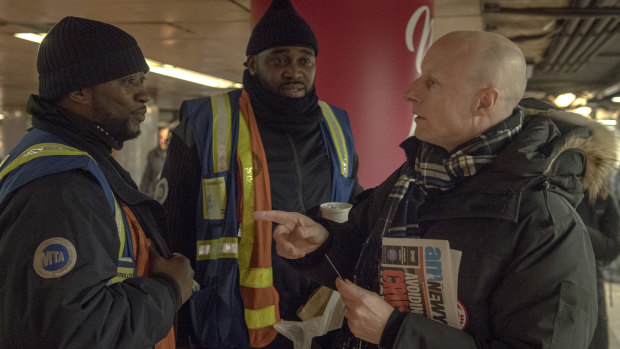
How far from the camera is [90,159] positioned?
4.38 feet

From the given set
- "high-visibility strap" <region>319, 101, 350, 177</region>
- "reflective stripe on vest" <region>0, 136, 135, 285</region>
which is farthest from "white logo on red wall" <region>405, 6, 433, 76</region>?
"reflective stripe on vest" <region>0, 136, 135, 285</region>

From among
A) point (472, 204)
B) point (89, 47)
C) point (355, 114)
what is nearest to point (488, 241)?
point (472, 204)

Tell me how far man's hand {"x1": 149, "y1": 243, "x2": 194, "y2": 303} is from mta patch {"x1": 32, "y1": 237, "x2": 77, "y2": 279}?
35cm

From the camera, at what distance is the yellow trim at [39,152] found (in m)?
1.29

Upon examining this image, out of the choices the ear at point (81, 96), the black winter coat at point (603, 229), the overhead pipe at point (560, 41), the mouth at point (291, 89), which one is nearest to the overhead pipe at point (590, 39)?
the overhead pipe at point (560, 41)

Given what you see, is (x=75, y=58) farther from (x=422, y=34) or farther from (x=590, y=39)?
(x=590, y=39)

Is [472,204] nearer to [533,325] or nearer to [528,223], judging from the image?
[528,223]

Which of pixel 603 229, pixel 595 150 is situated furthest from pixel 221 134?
pixel 603 229

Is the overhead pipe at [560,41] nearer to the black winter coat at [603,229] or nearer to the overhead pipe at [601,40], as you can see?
the overhead pipe at [601,40]

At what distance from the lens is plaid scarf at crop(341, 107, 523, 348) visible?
1300mm

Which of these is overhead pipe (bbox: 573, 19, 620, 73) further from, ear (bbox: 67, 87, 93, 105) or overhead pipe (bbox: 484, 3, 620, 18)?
ear (bbox: 67, 87, 93, 105)

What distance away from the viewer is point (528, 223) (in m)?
1.16

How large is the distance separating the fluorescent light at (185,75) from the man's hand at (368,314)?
683 cm

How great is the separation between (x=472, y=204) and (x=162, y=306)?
0.85 m
